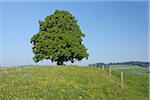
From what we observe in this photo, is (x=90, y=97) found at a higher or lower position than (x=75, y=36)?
lower

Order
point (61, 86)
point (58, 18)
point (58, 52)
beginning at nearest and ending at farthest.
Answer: point (61, 86) < point (58, 52) < point (58, 18)

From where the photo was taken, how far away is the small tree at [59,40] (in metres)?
63.4

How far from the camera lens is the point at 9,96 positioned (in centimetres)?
1930

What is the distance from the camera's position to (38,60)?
65.9 meters

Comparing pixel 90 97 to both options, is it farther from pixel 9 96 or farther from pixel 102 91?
pixel 9 96

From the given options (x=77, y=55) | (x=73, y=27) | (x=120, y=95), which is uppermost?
(x=73, y=27)

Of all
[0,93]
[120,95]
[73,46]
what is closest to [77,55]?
[73,46]

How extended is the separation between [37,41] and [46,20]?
4925 mm

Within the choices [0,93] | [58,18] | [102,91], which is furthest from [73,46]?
[0,93]

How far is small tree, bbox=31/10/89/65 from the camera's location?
6344cm

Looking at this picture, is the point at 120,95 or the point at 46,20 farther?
the point at 46,20

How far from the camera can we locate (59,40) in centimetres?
6419

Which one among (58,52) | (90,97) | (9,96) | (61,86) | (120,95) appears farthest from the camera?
(58,52)

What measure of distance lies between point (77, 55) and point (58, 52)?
15.1ft
